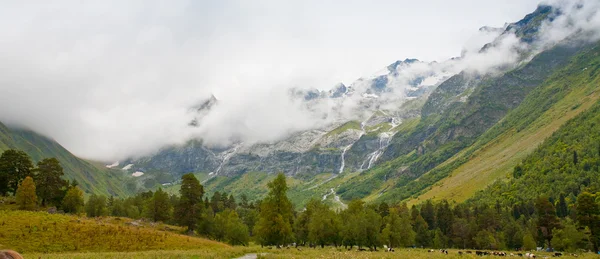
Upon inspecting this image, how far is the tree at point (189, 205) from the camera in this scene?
3625 inches

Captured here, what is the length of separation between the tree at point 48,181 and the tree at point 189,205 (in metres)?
34.1

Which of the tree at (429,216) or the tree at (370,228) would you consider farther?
the tree at (429,216)

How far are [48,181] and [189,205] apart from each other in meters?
38.4

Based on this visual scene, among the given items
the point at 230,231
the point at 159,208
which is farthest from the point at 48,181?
the point at 230,231

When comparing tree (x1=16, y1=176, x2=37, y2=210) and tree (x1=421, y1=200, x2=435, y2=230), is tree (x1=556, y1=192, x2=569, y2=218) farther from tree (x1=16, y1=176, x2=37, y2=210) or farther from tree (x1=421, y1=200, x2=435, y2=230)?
tree (x1=16, y1=176, x2=37, y2=210)

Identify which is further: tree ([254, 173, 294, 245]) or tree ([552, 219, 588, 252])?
tree ([552, 219, 588, 252])

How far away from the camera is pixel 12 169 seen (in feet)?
302

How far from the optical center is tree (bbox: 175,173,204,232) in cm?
9206

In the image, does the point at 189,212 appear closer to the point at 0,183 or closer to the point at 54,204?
the point at 54,204

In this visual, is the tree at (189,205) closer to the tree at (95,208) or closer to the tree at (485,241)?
the tree at (95,208)

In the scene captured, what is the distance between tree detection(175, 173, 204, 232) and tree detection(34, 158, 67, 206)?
34.1 meters

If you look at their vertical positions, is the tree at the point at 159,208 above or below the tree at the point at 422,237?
above

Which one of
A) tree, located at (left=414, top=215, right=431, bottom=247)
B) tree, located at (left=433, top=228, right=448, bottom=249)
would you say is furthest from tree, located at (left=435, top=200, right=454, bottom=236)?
tree, located at (left=414, top=215, right=431, bottom=247)

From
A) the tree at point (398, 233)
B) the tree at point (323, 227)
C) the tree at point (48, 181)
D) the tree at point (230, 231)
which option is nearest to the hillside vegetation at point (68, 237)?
the tree at point (230, 231)
